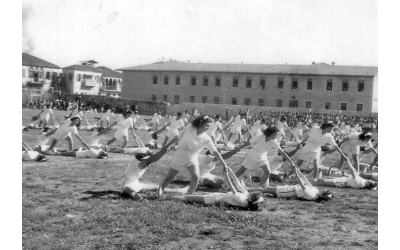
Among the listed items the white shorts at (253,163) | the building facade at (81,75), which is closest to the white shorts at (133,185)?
the white shorts at (253,163)

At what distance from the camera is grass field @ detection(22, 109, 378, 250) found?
613 centimetres

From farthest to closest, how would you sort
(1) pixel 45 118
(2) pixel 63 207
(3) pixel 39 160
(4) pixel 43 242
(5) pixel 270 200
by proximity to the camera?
1. (1) pixel 45 118
2. (3) pixel 39 160
3. (5) pixel 270 200
4. (2) pixel 63 207
5. (4) pixel 43 242

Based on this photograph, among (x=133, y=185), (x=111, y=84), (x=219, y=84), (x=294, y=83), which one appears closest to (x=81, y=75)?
(x=133, y=185)

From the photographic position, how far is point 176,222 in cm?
678

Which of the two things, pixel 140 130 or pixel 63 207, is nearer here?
pixel 63 207

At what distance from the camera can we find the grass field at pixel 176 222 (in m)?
6.13

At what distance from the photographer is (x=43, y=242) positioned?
235 inches

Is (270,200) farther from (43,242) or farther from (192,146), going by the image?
(43,242)

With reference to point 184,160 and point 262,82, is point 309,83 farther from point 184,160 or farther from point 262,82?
point 184,160

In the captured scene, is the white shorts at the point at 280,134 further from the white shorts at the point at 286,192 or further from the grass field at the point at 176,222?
the white shorts at the point at 286,192

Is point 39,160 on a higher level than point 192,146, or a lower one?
lower

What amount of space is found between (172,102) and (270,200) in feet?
113
